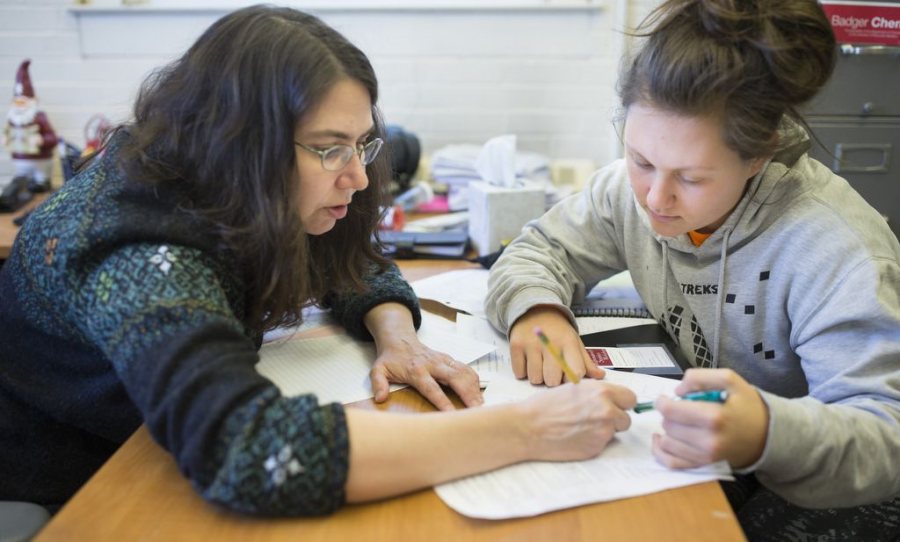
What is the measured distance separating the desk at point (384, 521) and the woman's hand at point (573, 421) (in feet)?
0.28

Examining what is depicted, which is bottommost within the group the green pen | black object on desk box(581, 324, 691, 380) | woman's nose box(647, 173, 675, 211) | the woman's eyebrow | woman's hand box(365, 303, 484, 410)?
black object on desk box(581, 324, 691, 380)

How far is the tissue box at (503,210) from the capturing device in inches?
69.4

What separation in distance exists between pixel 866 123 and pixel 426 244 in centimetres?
125

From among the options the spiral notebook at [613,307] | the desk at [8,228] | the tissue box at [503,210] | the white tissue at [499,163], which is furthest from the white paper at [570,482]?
the desk at [8,228]

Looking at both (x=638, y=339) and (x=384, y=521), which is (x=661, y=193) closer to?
(x=638, y=339)

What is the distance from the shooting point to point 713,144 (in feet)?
3.24

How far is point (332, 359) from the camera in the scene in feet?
3.76

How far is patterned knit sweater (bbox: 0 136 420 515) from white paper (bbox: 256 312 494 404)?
0.13 metres

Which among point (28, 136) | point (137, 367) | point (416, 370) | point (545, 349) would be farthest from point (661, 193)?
point (28, 136)

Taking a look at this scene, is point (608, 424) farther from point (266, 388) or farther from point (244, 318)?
point (244, 318)

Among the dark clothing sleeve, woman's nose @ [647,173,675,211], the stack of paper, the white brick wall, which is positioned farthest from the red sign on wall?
the dark clothing sleeve

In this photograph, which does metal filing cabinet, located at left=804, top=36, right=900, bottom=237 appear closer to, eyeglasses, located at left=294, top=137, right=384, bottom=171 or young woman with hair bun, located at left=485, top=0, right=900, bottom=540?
young woman with hair bun, located at left=485, top=0, right=900, bottom=540

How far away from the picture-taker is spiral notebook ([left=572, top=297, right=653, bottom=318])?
1.38m

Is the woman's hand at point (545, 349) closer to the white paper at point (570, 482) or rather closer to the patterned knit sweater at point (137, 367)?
the white paper at point (570, 482)
